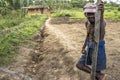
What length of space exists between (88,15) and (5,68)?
4049 millimetres

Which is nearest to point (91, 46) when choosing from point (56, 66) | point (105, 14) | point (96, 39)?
point (96, 39)

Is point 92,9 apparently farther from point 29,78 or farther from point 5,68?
point 5,68

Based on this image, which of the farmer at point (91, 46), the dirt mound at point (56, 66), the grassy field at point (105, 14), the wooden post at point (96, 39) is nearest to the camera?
the wooden post at point (96, 39)

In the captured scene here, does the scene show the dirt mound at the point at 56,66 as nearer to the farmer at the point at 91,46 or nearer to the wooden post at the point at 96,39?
the farmer at the point at 91,46

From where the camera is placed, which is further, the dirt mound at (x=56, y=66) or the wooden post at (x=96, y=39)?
the dirt mound at (x=56, y=66)

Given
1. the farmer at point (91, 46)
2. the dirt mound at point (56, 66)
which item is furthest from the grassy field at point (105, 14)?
the farmer at point (91, 46)

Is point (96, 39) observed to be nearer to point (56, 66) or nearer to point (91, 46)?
point (91, 46)

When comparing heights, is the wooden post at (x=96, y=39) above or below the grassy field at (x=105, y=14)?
above

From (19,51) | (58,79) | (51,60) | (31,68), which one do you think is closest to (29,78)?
(58,79)

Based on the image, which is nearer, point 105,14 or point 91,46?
point 91,46

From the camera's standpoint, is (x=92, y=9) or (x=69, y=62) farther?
(x=69, y=62)

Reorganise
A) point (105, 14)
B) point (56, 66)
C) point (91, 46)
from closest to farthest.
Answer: point (91, 46)
point (56, 66)
point (105, 14)

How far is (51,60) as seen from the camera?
9.76 meters

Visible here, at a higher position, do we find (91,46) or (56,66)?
(91,46)
